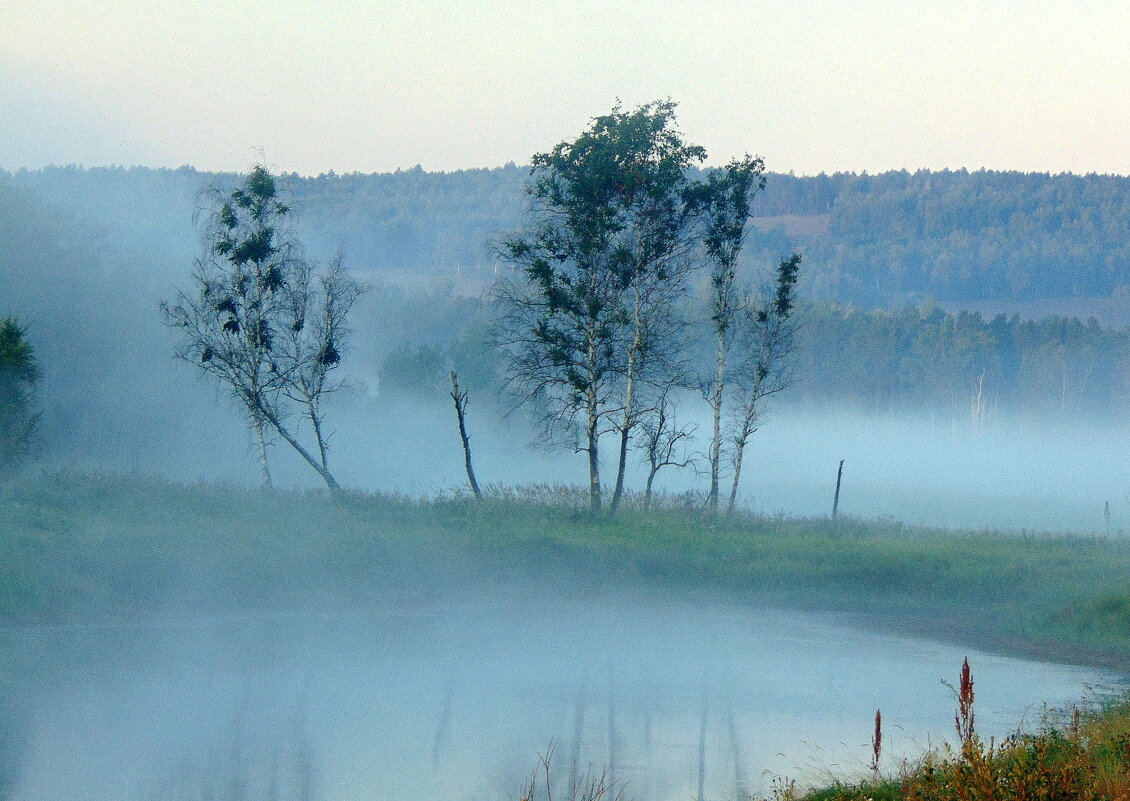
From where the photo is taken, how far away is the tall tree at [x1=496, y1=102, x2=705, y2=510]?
3712 cm

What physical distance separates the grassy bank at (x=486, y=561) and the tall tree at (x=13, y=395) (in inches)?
494

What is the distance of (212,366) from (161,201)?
82035 mm

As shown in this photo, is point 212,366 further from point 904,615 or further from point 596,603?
point 904,615

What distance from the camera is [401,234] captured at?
19912 cm

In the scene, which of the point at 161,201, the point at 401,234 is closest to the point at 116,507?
the point at 161,201

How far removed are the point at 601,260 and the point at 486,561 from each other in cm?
1241

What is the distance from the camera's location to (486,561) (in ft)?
92.0

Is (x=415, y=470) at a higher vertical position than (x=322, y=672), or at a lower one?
lower

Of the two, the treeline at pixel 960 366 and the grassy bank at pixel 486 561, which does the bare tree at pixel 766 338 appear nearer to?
the grassy bank at pixel 486 561

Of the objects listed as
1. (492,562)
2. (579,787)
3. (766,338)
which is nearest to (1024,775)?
(579,787)

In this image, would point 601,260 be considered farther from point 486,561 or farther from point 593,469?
point 486,561

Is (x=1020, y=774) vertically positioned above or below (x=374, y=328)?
above

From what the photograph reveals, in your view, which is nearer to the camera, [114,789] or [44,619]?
[114,789]

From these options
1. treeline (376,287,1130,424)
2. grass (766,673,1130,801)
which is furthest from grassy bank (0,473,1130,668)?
treeline (376,287,1130,424)
